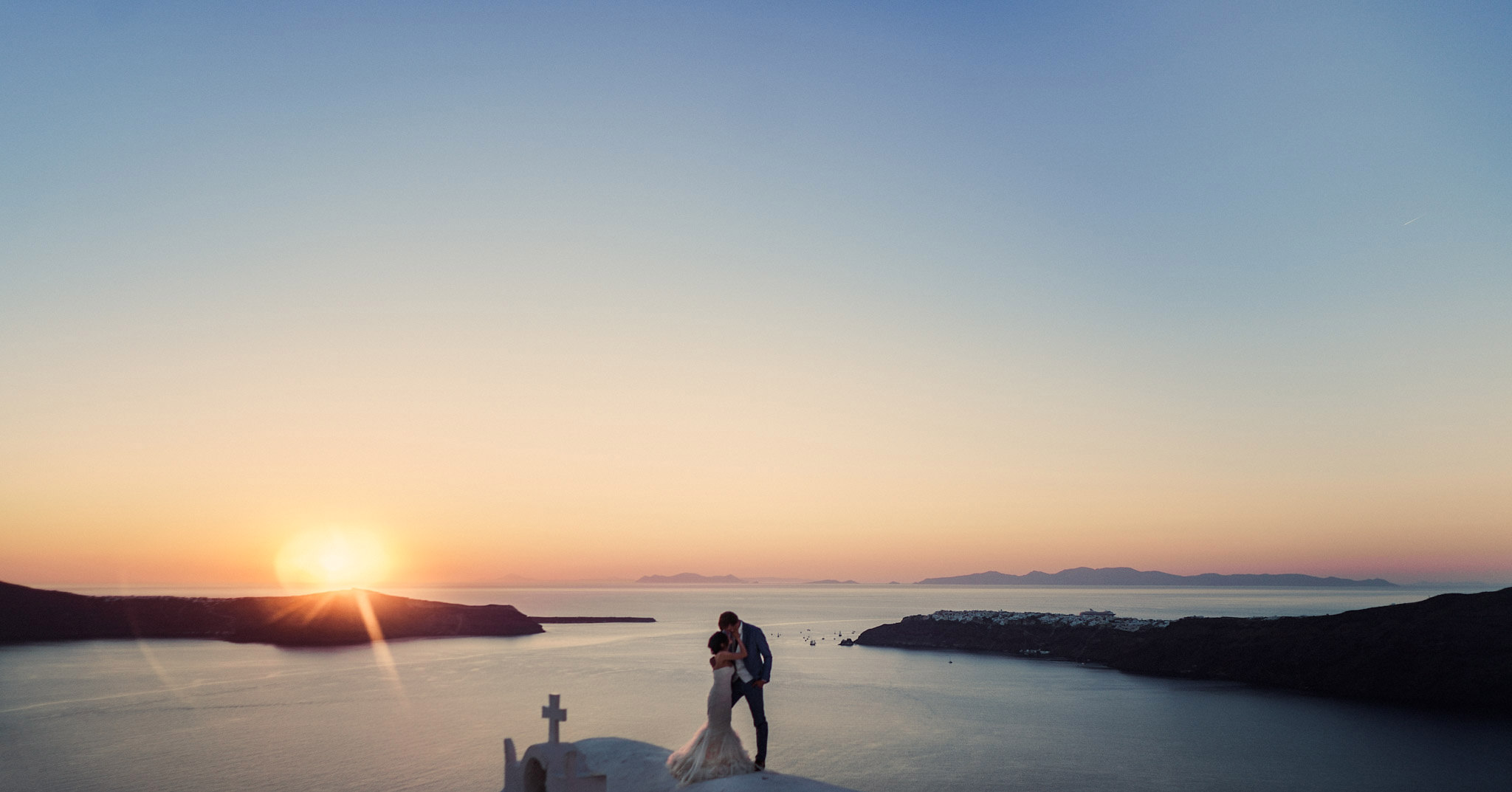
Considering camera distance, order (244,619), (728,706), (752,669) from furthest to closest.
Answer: (244,619) < (752,669) < (728,706)

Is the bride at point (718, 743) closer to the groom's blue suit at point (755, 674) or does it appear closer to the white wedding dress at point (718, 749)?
the white wedding dress at point (718, 749)

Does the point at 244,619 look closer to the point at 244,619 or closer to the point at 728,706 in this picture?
the point at 244,619

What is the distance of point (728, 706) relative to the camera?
40.2ft

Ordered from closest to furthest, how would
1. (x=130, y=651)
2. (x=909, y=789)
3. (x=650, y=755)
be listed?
1. (x=650, y=755)
2. (x=909, y=789)
3. (x=130, y=651)

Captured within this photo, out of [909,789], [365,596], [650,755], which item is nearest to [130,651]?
[365,596]

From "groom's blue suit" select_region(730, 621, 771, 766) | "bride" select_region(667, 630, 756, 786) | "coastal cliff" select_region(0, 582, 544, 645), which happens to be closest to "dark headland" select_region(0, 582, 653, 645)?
"coastal cliff" select_region(0, 582, 544, 645)

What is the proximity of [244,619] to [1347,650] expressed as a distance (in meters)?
131

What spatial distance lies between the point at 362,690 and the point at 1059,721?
47914mm

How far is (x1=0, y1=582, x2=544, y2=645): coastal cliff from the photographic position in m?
108

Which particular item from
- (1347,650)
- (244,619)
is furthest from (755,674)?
(244,619)

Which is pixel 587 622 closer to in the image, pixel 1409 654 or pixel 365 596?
pixel 365 596

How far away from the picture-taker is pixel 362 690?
2288 inches

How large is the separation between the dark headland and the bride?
366ft

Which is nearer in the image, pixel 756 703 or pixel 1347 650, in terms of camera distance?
pixel 756 703
